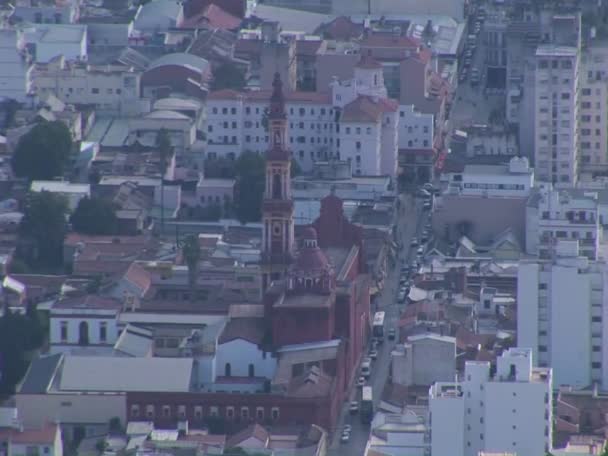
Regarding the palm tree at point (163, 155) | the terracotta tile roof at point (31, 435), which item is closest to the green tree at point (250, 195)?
the palm tree at point (163, 155)

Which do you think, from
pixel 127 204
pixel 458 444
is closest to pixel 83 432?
pixel 458 444

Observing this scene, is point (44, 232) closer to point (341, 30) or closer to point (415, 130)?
point (415, 130)

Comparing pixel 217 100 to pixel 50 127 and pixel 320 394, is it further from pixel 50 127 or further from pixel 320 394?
pixel 320 394

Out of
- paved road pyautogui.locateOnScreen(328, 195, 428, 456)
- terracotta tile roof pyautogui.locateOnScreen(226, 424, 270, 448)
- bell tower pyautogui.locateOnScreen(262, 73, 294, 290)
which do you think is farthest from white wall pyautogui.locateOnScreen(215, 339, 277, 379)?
terracotta tile roof pyautogui.locateOnScreen(226, 424, 270, 448)

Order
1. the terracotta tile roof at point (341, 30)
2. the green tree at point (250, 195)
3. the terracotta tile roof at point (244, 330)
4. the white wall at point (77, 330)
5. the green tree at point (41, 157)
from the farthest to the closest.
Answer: the terracotta tile roof at point (341, 30) < the green tree at point (41, 157) < the green tree at point (250, 195) < the white wall at point (77, 330) < the terracotta tile roof at point (244, 330)

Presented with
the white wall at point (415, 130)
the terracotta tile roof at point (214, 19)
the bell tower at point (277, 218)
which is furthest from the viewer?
the terracotta tile roof at point (214, 19)

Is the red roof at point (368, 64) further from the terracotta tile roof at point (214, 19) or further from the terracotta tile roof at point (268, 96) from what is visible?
the terracotta tile roof at point (214, 19)
